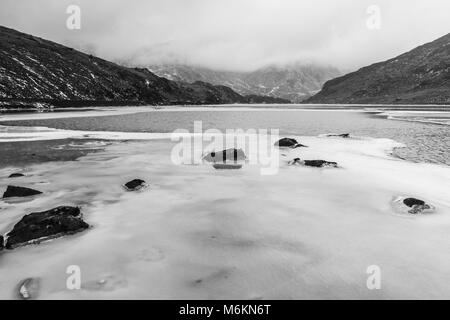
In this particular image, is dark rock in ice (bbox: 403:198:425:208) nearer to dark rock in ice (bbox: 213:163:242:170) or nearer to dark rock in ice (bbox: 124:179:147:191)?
dark rock in ice (bbox: 213:163:242:170)

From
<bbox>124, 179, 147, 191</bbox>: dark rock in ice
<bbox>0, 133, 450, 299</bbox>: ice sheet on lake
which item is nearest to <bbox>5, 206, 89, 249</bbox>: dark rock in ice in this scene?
<bbox>0, 133, 450, 299</bbox>: ice sheet on lake

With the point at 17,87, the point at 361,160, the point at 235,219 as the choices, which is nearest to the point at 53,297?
the point at 235,219

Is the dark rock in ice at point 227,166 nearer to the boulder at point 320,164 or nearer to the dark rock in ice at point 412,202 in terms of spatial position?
the boulder at point 320,164

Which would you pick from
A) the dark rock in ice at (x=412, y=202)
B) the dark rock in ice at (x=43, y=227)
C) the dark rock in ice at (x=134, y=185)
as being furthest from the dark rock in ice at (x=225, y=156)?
the dark rock in ice at (x=43, y=227)

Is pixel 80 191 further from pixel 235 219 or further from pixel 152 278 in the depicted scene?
pixel 152 278

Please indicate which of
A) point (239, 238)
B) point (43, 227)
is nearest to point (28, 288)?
point (43, 227)

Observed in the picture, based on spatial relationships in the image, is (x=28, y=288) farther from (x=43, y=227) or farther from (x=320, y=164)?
(x=320, y=164)
